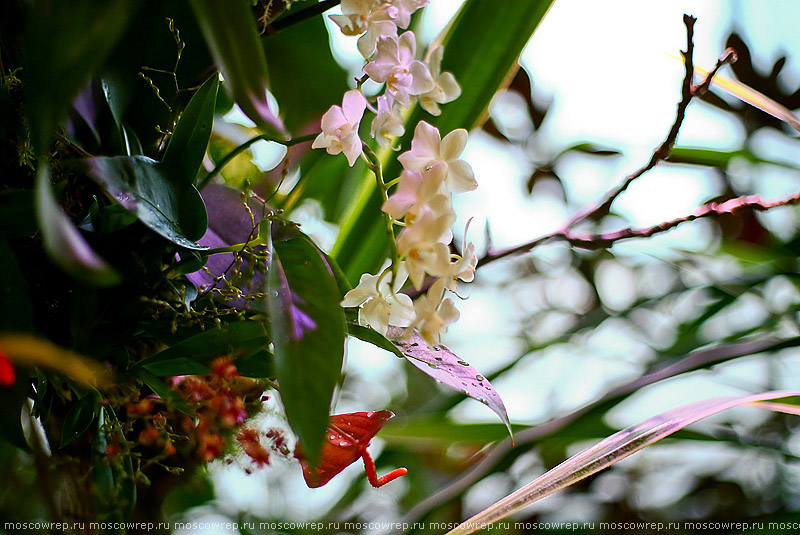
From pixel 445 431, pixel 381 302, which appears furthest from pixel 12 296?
pixel 445 431

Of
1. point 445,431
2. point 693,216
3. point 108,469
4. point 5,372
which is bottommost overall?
A: point 445,431

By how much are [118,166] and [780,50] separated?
44.3 inches

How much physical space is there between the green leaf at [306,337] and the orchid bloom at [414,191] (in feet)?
0.12

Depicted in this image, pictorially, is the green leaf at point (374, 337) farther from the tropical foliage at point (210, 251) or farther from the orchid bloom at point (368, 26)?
the orchid bloom at point (368, 26)

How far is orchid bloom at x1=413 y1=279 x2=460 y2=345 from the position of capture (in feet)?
0.70

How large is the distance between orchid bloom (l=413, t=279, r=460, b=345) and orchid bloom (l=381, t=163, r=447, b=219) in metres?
0.03

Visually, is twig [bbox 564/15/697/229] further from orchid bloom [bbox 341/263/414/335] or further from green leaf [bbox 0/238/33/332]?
green leaf [bbox 0/238/33/332]

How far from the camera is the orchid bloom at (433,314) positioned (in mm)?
214

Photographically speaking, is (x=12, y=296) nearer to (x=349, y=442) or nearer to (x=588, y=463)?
(x=349, y=442)

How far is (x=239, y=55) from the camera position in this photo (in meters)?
0.15

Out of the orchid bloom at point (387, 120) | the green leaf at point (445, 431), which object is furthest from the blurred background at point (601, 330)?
the orchid bloom at point (387, 120)

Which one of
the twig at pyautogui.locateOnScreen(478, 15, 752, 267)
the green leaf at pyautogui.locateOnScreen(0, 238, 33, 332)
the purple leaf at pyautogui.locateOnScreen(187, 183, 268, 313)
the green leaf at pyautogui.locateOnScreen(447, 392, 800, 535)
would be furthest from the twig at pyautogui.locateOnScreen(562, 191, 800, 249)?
the green leaf at pyautogui.locateOnScreen(0, 238, 33, 332)

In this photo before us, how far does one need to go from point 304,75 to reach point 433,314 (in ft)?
1.30

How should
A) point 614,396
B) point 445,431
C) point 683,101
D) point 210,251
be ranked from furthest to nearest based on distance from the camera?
point 445,431 → point 614,396 → point 683,101 → point 210,251
